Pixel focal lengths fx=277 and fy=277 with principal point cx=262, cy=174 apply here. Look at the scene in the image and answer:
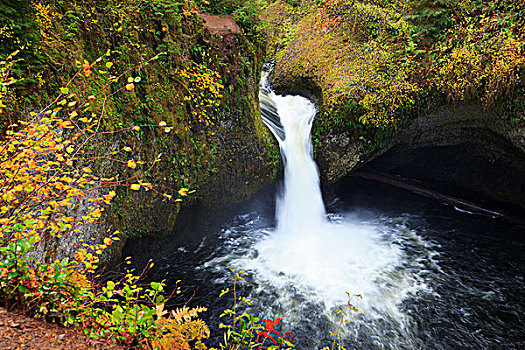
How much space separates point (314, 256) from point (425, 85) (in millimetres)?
5695

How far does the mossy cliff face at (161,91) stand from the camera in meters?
3.65

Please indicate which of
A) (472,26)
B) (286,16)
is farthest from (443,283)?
(286,16)

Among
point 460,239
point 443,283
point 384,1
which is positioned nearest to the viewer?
point 443,283

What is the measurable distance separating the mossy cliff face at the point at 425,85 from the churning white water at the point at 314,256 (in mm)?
975

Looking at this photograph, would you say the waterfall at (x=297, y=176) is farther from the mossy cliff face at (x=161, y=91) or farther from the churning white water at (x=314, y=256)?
the mossy cliff face at (x=161, y=91)

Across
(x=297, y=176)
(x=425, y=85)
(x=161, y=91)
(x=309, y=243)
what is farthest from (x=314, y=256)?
(x=425, y=85)

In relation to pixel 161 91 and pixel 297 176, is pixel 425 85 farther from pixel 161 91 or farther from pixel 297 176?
pixel 161 91

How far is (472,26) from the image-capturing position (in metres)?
7.35

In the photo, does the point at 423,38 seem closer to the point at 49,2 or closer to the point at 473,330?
the point at 473,330

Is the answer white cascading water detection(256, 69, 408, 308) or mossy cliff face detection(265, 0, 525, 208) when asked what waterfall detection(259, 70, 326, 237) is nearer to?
white cascading water detection(256, 69, 408, 308)

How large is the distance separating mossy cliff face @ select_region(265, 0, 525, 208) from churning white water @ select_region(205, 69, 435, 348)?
38.4 inches

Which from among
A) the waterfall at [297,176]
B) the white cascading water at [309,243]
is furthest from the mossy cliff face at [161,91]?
the white cascading water at [309,243]

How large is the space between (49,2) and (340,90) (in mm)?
6912

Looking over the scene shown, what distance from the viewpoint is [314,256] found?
6418 millimetres
